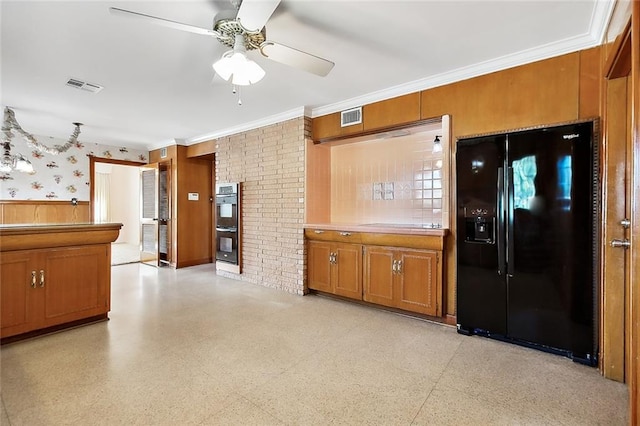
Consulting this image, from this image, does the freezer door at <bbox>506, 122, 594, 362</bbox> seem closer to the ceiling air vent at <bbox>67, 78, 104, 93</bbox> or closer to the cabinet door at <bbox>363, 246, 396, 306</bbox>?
the cabinet door at <bbox>363, 246, 396, 306</bbox>

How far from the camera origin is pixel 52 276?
2.90 m

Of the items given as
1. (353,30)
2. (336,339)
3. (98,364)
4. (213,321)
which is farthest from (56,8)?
(336,339)

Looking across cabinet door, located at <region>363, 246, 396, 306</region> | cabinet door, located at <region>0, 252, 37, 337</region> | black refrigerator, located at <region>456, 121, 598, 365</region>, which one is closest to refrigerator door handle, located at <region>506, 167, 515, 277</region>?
black refrigerator, located at <region>456, 121, 598, 365</region>

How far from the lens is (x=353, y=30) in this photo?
7.71 feet

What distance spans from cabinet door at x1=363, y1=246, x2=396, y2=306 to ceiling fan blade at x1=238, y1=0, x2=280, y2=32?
2.51 meters

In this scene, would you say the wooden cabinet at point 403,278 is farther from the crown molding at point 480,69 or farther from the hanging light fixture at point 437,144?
the crown molding at point 480,69

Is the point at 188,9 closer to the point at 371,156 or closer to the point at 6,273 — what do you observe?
the point at 6,273

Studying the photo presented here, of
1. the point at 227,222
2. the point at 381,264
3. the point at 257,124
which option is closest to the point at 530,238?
the point at 381,264

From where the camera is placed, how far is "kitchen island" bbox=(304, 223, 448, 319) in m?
3.16

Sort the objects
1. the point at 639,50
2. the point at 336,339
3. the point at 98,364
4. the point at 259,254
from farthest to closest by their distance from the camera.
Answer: the point at 259,254 < the point at 336,339 < the point at 98,364 < the point at 639,50

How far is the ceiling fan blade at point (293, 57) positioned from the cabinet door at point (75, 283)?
2.64m

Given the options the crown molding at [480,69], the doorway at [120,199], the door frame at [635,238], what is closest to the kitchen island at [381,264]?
the crown molding at [480,69]

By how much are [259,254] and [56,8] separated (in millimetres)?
3512

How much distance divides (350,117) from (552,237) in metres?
2.50
